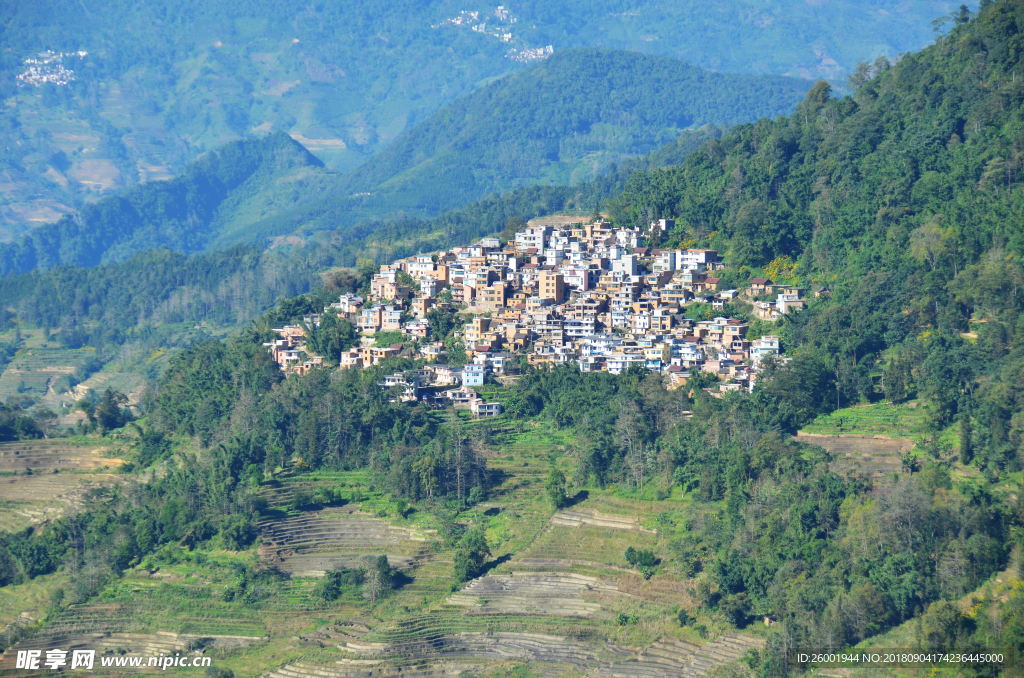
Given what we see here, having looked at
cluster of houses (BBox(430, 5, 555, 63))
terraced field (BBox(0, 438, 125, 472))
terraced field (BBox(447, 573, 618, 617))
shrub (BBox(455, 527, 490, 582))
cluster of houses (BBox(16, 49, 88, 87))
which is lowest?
terraced field (BBox(447, 573, 618, 617))

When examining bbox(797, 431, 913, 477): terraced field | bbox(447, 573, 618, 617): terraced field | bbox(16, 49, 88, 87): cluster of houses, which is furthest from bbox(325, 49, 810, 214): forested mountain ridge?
bbox(447, 573, 618, 617): terraced field

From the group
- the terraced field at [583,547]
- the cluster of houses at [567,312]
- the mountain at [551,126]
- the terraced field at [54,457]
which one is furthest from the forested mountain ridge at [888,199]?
the mountain at [551,126]

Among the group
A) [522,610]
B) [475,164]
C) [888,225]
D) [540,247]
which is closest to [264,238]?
[475,164]

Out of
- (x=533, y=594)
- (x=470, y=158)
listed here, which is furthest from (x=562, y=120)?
(x=533, y=594)

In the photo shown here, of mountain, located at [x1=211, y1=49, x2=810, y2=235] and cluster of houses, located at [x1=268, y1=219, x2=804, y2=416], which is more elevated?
mountain, located at [x1=211, y1=49, x2=810, y2=235]

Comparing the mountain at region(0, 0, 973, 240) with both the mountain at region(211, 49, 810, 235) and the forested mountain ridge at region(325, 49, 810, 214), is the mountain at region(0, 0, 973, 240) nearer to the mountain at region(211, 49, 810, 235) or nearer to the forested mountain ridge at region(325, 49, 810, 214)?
the forested mountain ridge at region(325, 49, 810, 214)

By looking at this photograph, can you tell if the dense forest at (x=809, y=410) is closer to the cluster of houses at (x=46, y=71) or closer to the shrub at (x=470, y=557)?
the shrub at (x=470, y=557)

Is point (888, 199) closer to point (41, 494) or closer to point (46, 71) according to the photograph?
point (41, 494)
